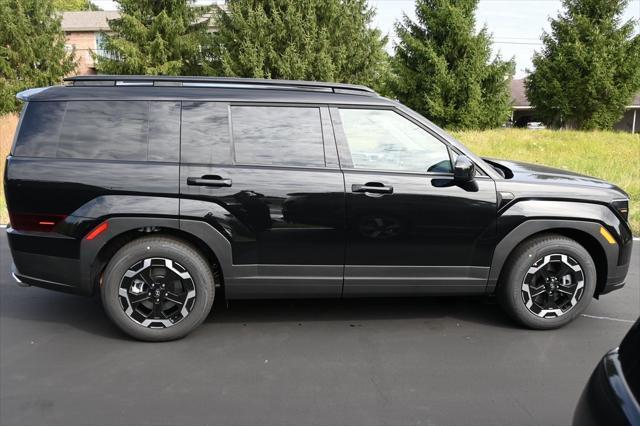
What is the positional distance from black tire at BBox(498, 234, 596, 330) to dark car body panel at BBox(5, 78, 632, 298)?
0.36 feet

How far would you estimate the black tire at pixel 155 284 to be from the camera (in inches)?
145

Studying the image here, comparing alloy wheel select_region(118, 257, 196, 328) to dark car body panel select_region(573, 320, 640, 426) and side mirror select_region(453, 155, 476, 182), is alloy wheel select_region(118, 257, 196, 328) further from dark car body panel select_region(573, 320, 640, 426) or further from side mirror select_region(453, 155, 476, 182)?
dark car body panel select_region(573, 320, 640, 426)

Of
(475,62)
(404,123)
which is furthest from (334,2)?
(404,123)

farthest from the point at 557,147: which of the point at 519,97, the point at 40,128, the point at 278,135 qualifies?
the point at 519,97

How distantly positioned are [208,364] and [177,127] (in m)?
1.73

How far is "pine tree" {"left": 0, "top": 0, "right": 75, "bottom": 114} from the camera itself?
85.1 ft

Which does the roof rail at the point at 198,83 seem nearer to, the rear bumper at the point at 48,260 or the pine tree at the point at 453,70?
the rear bumper at the point at 48,260

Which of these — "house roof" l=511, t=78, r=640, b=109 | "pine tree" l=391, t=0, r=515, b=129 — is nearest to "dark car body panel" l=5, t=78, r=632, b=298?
"pine tree" l=391, t=0, r=515, b=129

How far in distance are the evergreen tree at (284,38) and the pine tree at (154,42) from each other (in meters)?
2.92

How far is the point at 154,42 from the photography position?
22359 millimetres

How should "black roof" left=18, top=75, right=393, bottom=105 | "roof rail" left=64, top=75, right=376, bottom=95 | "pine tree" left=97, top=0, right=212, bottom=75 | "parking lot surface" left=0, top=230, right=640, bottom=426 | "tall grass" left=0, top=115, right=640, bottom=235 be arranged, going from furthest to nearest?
"pine tree" left=97, top=0, right=212, bottom=75
"tall grass" left=0, top=115, right=640, bottom=235
"roof rail" left=64, top=75, right=376, bottom=95
"black roof" left=18, top=75, right=393, bottom=105
"parking lot surface" left=0, top=230, right=640, bottom=426

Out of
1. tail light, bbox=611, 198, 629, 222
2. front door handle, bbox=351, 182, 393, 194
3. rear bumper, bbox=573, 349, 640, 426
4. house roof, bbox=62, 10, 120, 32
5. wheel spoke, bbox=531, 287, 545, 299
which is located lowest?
wheel spoke, bbox=531, 287, 545, 299

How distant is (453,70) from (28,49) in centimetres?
2228

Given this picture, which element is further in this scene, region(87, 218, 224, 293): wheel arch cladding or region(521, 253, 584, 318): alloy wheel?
region(521, 253, 584, 318): alloy wheel
